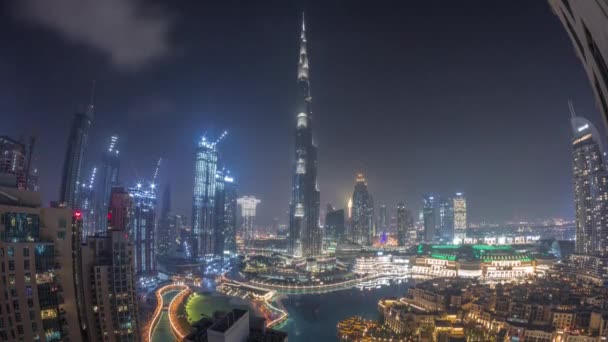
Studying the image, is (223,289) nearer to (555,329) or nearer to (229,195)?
(555,329)

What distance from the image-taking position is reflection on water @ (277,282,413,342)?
2003cm

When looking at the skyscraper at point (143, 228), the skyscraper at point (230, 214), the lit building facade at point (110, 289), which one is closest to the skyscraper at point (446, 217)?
the skyscraper at point (230, 214)

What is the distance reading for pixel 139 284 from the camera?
28.4 m

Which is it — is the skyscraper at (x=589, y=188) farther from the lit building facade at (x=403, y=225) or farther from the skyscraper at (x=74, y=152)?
the skyscraper at (x=74, y=152)

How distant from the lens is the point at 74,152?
31.8 meters

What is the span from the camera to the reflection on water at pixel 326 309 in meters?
20.0

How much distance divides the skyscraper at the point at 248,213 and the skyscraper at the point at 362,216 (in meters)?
25.9

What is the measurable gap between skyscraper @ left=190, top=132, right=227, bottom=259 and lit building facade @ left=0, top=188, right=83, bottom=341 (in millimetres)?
40348

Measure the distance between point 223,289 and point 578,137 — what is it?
40.7 m

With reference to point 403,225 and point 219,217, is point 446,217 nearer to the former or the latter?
point 403,225

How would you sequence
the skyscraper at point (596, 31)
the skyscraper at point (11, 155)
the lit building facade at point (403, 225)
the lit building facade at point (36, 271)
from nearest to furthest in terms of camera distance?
the skyscraper at point (596, 31) → the lit building facade at point (36, 271) → the skyscraper at point (11, 155) → the lit building facade at point (403, 225)

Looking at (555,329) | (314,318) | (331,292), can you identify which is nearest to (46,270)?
(314,318)

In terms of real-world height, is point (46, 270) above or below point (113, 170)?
below

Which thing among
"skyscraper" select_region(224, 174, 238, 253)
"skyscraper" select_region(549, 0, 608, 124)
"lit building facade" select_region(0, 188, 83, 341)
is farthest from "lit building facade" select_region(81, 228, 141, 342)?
"skyscraper" select_region(224, 174, 238, 253)
